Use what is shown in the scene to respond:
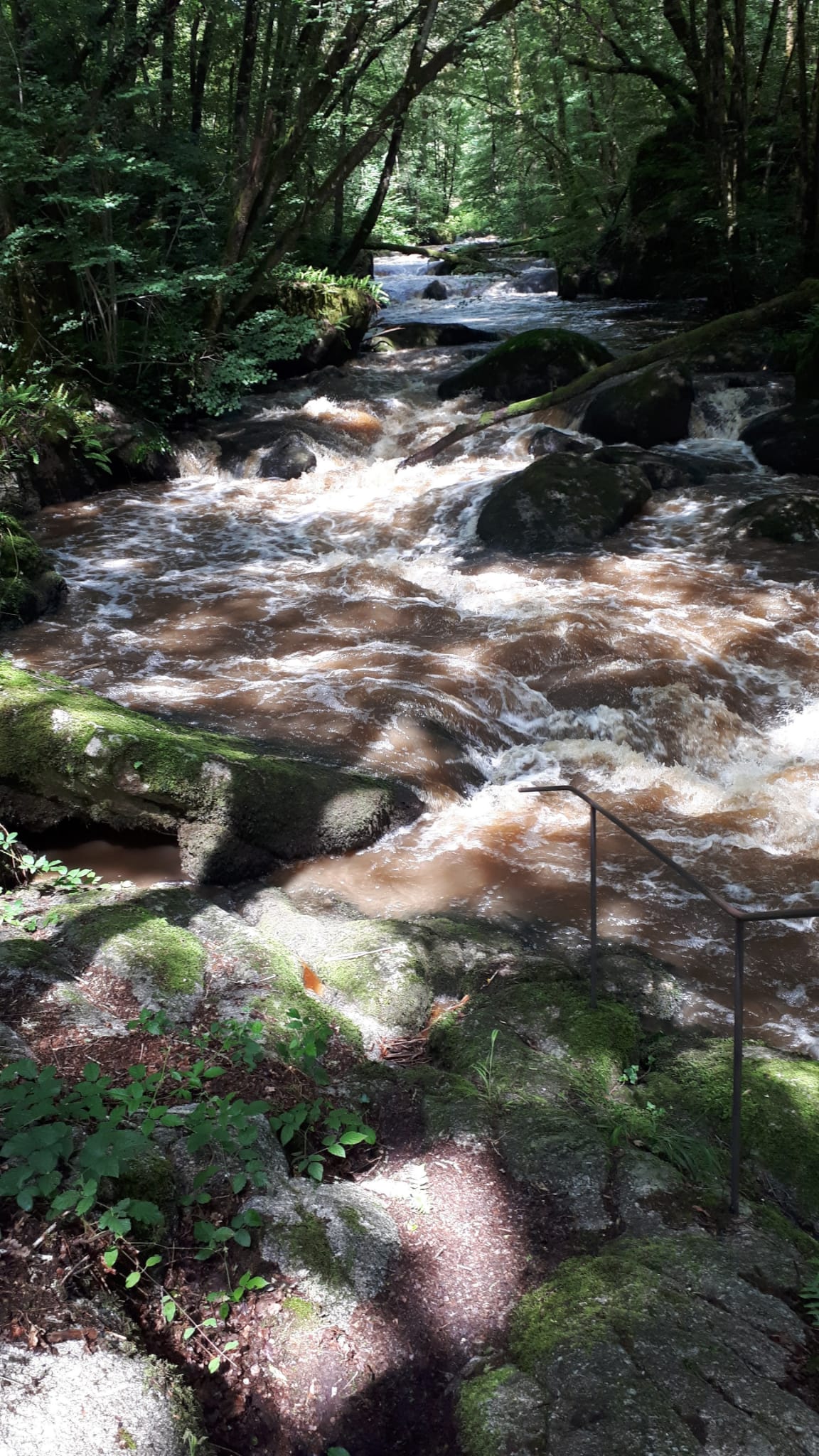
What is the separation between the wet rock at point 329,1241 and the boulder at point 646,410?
12279 millimetres

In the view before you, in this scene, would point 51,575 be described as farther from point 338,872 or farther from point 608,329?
point 608,329

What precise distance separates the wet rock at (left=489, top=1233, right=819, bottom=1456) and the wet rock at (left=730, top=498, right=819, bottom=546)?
899cm

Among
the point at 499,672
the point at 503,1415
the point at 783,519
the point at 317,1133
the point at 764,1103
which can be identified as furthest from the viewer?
the point at 783,519

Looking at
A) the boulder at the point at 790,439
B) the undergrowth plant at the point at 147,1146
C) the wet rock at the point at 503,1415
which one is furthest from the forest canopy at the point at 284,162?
the wet rock at the point at 503,1415

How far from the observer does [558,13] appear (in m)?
18.5

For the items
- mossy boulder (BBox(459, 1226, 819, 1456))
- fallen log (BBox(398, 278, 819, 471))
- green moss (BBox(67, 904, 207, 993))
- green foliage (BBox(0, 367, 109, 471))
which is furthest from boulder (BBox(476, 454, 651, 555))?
mossy boulder (BBox(459, 1226, 819, 1456))

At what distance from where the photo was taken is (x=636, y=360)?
13.6 metres

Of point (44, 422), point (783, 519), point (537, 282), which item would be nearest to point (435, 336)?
point (537, 282)

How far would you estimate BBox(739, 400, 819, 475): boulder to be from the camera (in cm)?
1178

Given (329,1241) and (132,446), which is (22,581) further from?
(329,1241)

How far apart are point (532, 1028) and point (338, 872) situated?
210cm

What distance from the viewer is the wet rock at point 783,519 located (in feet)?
33.4

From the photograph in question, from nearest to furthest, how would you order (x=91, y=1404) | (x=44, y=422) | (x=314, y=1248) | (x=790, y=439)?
(x=91, y=1404) → (x=314, y=1248) → (x=44, y=422) → (x=790, y=439)

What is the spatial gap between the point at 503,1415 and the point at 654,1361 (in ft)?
1.22
